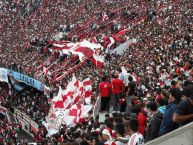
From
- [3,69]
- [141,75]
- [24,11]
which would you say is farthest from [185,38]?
[24,11]

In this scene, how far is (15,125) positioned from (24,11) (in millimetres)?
15291

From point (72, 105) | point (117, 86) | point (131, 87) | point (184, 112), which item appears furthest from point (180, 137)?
point (72, 105)

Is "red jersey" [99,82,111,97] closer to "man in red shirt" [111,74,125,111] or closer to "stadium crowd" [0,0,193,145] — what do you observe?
"stadium crowd" [0,0,193,145]

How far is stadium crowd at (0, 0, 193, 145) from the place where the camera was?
23.1ft

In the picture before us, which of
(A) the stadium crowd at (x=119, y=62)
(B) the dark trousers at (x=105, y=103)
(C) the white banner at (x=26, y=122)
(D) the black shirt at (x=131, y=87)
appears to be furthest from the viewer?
(C) the white banner at (x=26, y=122)

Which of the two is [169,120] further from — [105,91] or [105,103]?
[105,103]

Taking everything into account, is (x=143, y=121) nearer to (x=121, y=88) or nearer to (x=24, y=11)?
(x=121, y=88)

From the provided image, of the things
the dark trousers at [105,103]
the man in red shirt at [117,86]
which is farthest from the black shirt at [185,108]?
the dark trousers at [105,103]

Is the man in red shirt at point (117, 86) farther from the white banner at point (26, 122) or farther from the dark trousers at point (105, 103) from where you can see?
the white banner at point (26, 122)

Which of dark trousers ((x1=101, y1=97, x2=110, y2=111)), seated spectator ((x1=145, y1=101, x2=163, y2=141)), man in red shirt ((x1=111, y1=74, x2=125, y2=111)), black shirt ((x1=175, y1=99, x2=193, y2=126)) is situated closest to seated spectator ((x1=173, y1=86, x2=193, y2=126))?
black shirt ((x1=175, y1=99, x2=193, y2=126))

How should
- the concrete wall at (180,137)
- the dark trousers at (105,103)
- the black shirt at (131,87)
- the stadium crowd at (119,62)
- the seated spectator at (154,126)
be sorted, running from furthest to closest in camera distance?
the dark trousers at (105,103) < the black shirt at (131,87) < the stadium crowd at (119,62) < the seated spectator at (154,126) < the concrete wall at (180,137)

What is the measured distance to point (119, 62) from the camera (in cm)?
1892

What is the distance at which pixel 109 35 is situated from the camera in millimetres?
24359

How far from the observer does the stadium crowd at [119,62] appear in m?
7.04
